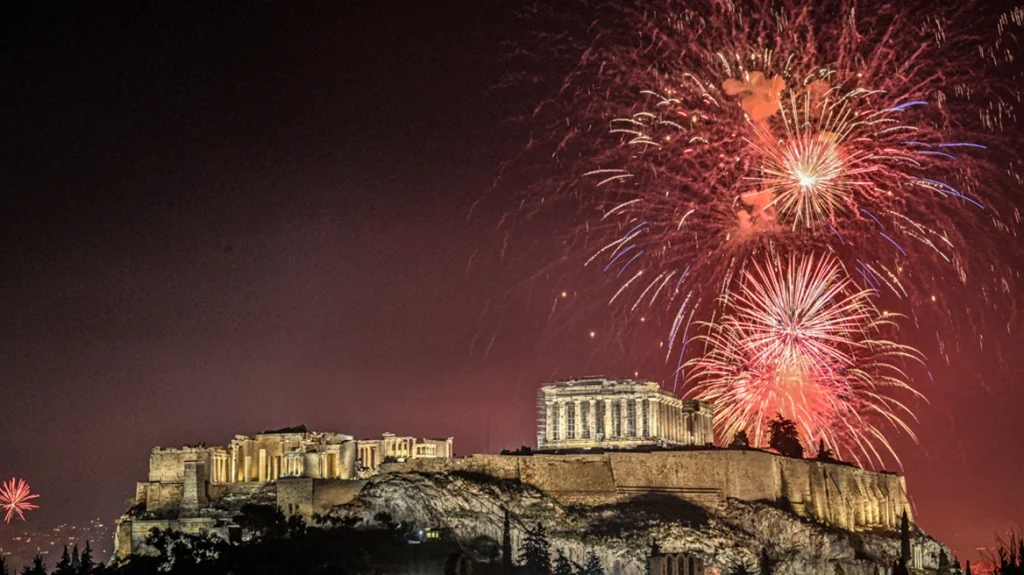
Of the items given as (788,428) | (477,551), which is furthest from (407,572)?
(788,428)

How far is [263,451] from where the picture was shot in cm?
11625

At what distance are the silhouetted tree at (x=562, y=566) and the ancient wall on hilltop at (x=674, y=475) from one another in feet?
30.7

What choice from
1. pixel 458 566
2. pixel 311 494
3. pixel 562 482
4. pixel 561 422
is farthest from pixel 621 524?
pixel 458 566

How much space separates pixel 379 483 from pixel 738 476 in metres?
27.1

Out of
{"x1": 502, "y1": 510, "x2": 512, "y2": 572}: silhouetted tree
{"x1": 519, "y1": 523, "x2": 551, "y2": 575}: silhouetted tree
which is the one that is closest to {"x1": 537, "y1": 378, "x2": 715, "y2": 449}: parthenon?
{"x1": 502, "y1": 510, "x2": 512, "y2": 572}: silhouetted tree

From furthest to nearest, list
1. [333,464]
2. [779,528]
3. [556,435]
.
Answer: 1. [556,435]
2. [333,464]
3. [779,528]

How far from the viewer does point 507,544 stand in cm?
9831

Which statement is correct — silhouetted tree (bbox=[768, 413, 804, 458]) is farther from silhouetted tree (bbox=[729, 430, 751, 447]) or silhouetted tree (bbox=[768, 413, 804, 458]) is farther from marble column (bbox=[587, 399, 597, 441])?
marble column (bbox=[587, 399, 597, 441])

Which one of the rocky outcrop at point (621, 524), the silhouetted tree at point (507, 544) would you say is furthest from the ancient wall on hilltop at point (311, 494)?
the silhouetted tree at point (507, 544)

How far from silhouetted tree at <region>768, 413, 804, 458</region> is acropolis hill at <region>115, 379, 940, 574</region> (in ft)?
18.9

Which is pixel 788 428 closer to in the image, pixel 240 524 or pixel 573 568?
pixel 573 568

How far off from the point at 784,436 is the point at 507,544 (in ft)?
115

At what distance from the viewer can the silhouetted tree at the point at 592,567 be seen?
96375 millimetres

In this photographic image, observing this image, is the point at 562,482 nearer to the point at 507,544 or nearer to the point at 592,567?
the point at 507,544
